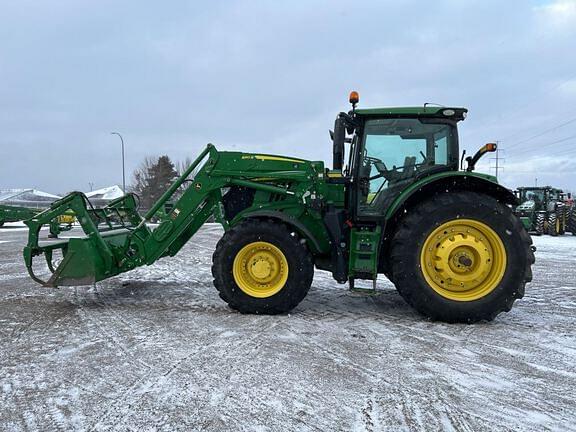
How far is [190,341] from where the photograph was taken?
3793 millimetres

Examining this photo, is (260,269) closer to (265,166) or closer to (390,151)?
(265,166)

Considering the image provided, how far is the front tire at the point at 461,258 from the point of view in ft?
14.2

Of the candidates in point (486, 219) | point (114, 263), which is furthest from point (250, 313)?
point (486, 219)

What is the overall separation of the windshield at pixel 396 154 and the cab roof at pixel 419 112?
0.28 feet

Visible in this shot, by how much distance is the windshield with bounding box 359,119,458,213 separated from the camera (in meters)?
4.82

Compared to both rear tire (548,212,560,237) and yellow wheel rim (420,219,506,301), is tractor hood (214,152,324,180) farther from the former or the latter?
rear tire (548,212,560,237)

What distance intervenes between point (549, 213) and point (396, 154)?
725 inches

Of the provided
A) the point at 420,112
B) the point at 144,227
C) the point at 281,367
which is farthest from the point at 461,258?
the point at 144,227

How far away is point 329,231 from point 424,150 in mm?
1401

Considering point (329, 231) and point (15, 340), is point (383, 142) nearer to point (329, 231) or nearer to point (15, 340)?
point (329, 231)

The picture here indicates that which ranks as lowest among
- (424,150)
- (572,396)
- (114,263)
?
(572,396)

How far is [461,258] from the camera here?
4.39m

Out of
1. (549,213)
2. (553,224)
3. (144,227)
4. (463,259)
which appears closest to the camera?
(463,259)

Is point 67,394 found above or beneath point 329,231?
beneath
